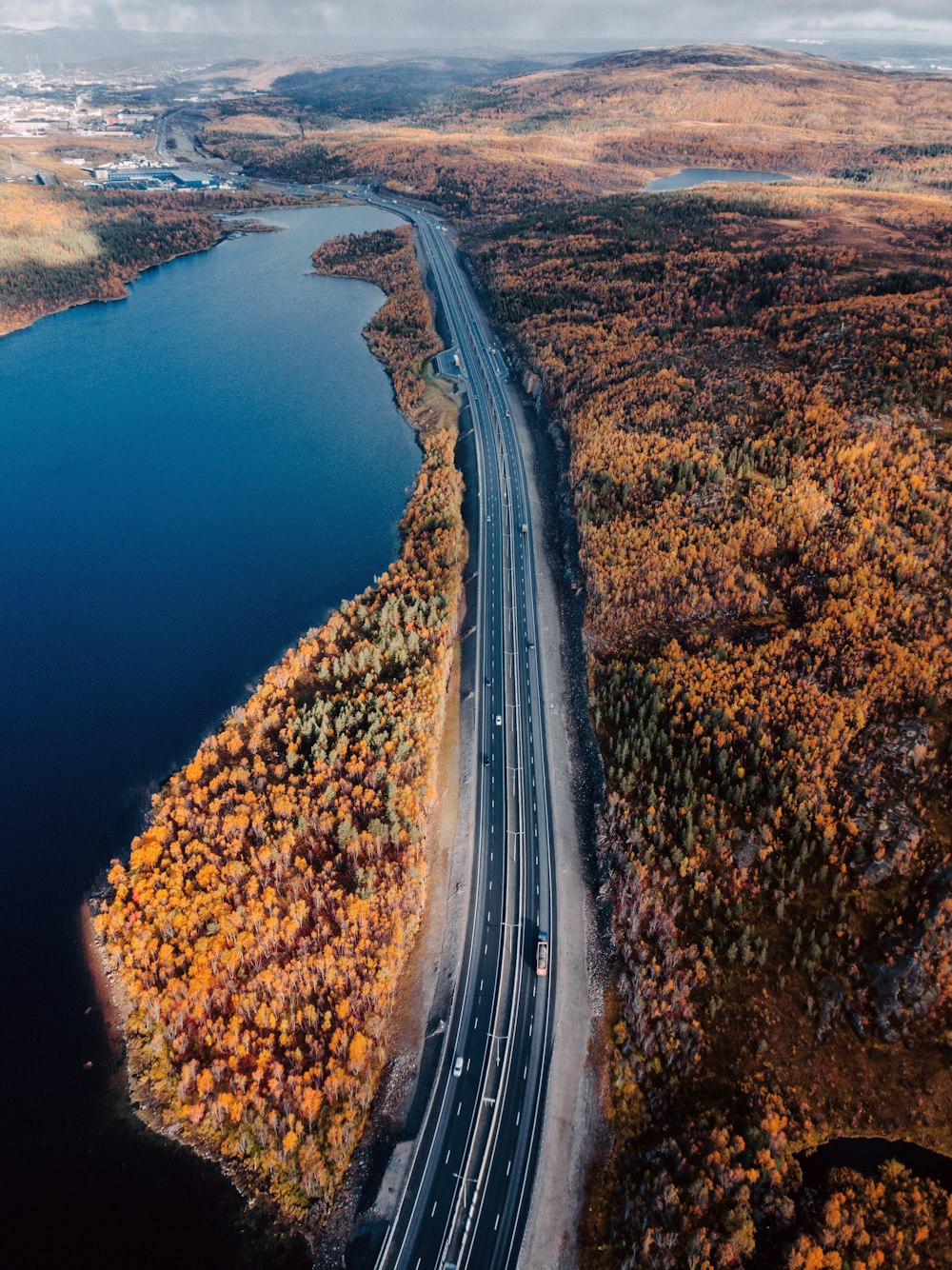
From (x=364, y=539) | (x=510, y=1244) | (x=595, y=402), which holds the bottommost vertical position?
(x=510, y=1244)

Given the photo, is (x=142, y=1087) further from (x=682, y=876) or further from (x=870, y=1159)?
(x=870, y=1159)

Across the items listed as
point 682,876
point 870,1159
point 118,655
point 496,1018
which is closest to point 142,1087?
point 496,1018

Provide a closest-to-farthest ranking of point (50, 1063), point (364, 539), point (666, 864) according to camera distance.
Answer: point (50, 1063)
point (666, 864)
point (364, 539)

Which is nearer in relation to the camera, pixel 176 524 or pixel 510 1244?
pixel 510 1244

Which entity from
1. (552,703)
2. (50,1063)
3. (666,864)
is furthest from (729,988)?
(50,1063)

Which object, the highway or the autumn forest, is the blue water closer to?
the autumn forest

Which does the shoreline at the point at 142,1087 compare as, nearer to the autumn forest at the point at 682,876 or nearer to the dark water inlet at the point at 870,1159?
the autumn forest at the point at 682,876

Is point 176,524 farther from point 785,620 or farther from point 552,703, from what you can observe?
point 785,620
